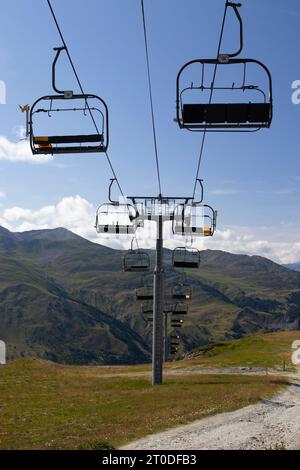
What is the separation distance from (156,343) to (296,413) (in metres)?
15.8

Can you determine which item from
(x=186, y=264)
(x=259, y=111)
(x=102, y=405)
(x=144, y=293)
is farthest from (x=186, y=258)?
(x=259, y=111)

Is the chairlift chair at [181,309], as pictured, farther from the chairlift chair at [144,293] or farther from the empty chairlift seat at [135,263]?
the empty chairlift seat at [135,263]

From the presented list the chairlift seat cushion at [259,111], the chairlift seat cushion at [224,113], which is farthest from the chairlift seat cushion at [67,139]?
the chairlift seat cushion at [259,111]

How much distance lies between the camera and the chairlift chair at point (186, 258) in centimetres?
3956

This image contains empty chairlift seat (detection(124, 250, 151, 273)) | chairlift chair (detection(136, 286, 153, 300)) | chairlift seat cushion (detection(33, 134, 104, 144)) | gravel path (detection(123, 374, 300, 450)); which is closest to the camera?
chairlift seat cushion (detection(33, 134, 104, 144))

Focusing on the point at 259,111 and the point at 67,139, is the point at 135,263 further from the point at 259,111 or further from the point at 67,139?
the point at 259,111

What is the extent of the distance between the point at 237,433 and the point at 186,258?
20.4 meters

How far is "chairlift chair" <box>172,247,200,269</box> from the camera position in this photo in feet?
130

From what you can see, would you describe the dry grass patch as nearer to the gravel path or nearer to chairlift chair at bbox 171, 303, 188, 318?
the gravel path

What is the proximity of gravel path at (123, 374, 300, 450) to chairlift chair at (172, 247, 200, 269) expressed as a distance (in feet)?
43.6

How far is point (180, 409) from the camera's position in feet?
90.0

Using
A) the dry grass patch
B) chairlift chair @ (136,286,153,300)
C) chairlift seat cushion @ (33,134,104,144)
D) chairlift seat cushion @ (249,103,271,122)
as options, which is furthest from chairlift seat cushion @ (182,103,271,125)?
chairlift chair @ (136,286,153,300)

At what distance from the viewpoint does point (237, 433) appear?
21.6 metres

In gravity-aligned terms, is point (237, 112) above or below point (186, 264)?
above
